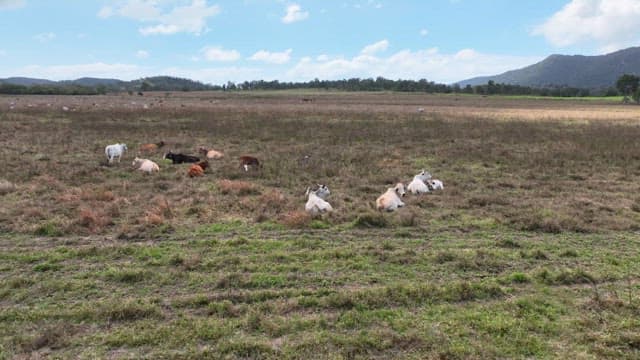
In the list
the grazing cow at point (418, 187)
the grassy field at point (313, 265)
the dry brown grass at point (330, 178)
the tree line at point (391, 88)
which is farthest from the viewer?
the tree line at point (391, 88)

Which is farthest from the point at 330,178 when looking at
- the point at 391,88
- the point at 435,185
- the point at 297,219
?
the point at 391,88

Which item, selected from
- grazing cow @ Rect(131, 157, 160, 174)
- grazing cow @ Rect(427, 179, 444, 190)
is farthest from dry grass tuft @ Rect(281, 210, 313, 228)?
grazing cow @ Rect(131, 157, 160, 174)

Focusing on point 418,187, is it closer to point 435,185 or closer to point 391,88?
point 435,185

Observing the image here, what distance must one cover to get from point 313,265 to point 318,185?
17.6ft

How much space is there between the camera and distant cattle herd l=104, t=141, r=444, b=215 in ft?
32.8

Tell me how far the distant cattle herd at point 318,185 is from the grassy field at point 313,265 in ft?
1.07

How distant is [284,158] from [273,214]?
26.0 feet

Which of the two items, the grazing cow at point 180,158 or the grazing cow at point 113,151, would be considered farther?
the grazing cow at point 180,158

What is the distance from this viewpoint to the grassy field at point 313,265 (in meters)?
4.75

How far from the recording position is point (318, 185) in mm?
12062

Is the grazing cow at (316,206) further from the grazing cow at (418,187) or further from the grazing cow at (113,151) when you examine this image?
the grazing cow at (113,151)

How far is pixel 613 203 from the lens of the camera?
11.0m

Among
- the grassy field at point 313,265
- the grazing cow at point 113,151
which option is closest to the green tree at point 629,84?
the grassy field at point 313,265

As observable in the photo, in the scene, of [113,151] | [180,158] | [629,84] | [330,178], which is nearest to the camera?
[330,178]
